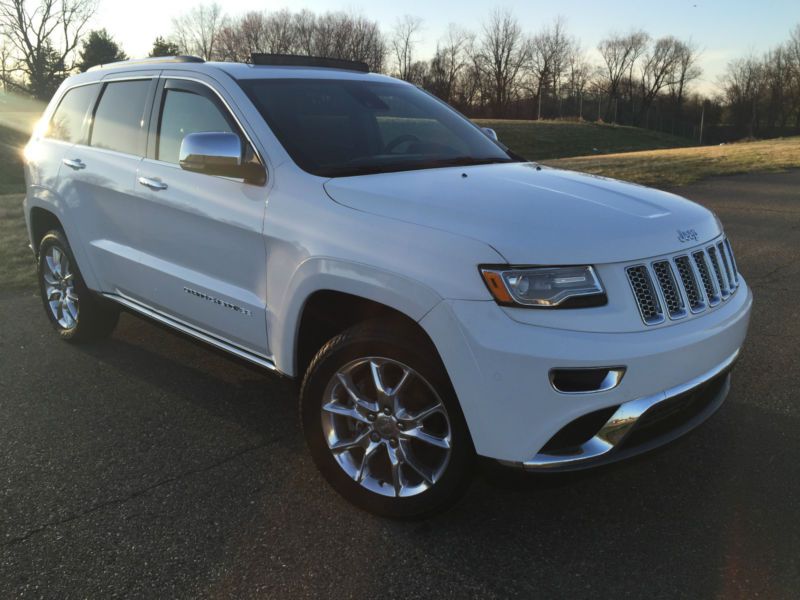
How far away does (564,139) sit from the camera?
180 feet

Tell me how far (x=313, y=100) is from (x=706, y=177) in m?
13.2

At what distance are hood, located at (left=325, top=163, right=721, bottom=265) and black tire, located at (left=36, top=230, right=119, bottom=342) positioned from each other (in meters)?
2.55

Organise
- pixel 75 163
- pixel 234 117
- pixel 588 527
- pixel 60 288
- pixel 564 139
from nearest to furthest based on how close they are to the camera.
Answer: pixel 588 527, pixel 234 117, pixel 75 163, pixel 60 288, pixel 564 139

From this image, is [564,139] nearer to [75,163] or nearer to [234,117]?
[75,163]

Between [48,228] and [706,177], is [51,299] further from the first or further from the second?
[706,177]

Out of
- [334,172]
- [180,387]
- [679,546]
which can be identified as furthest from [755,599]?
[180,387]

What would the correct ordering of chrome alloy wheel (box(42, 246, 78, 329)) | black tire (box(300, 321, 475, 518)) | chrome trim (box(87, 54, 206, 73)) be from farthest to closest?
chrome alloy wheel (box(42, 246, 78, 329)) → chrome trim (box(87, 54, 206, 73)) → black tire (box(300, 321, 475, 518))

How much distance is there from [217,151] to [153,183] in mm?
826

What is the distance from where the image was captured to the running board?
329 centimetres

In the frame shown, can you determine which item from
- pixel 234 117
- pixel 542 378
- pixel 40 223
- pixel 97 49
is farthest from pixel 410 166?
pixel 97 49

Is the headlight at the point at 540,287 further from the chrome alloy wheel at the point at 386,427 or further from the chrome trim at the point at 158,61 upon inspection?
the chrome trim at the point at 158,61

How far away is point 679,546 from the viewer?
2641 mm

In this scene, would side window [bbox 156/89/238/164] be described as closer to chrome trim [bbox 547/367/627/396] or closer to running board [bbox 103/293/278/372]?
running board [bbox 103/293/278/372]

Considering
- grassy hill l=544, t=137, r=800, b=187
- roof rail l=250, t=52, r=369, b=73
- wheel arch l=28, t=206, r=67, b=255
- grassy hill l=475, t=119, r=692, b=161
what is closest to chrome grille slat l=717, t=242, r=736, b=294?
roof rail l=250, t=52, r=369, b=73
